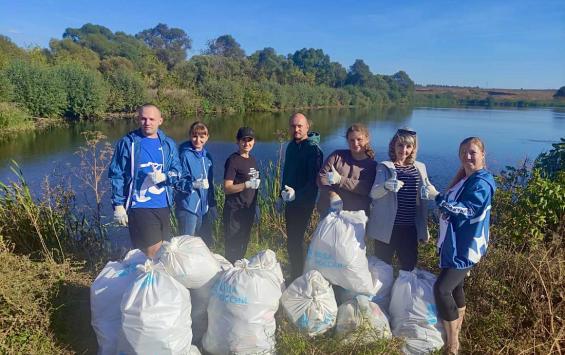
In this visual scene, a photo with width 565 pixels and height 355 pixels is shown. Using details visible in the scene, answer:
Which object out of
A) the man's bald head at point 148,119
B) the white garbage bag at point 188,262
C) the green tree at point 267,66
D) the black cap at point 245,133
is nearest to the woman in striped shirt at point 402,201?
the black cap at point 245,133

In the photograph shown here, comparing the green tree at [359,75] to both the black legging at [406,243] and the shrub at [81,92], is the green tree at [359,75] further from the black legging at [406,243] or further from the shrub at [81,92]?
the black legging at [406,243]

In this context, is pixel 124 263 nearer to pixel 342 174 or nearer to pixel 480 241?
pixel 342 174

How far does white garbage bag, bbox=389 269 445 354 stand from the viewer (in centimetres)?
247

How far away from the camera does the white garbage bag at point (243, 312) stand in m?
2.33

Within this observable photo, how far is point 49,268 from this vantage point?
120 inches

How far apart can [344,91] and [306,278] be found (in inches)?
2195

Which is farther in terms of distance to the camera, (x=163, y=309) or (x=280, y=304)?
(x=280, y=304)

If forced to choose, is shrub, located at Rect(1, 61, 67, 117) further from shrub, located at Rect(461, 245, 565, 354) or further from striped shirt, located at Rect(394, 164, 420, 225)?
shrub, located at Rect(461, 245, 565, 354)

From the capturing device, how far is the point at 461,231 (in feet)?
7.94

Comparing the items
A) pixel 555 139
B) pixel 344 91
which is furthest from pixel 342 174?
pixel 344 91

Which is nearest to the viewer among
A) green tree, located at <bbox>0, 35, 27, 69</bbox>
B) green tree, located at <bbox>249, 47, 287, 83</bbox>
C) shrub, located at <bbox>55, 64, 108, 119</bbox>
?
shrub, located at <bbox>55, 64, 108, 119</bbox>

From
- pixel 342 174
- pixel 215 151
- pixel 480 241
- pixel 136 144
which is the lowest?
pixel 215 151

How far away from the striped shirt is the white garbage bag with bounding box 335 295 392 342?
2.27ft

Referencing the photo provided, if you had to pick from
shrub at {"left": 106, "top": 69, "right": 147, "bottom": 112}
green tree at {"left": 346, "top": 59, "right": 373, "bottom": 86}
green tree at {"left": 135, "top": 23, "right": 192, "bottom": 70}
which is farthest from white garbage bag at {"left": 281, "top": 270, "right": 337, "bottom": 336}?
green tree at {"left": 135, "top": 23, "right": 192, "bottom": 70}
